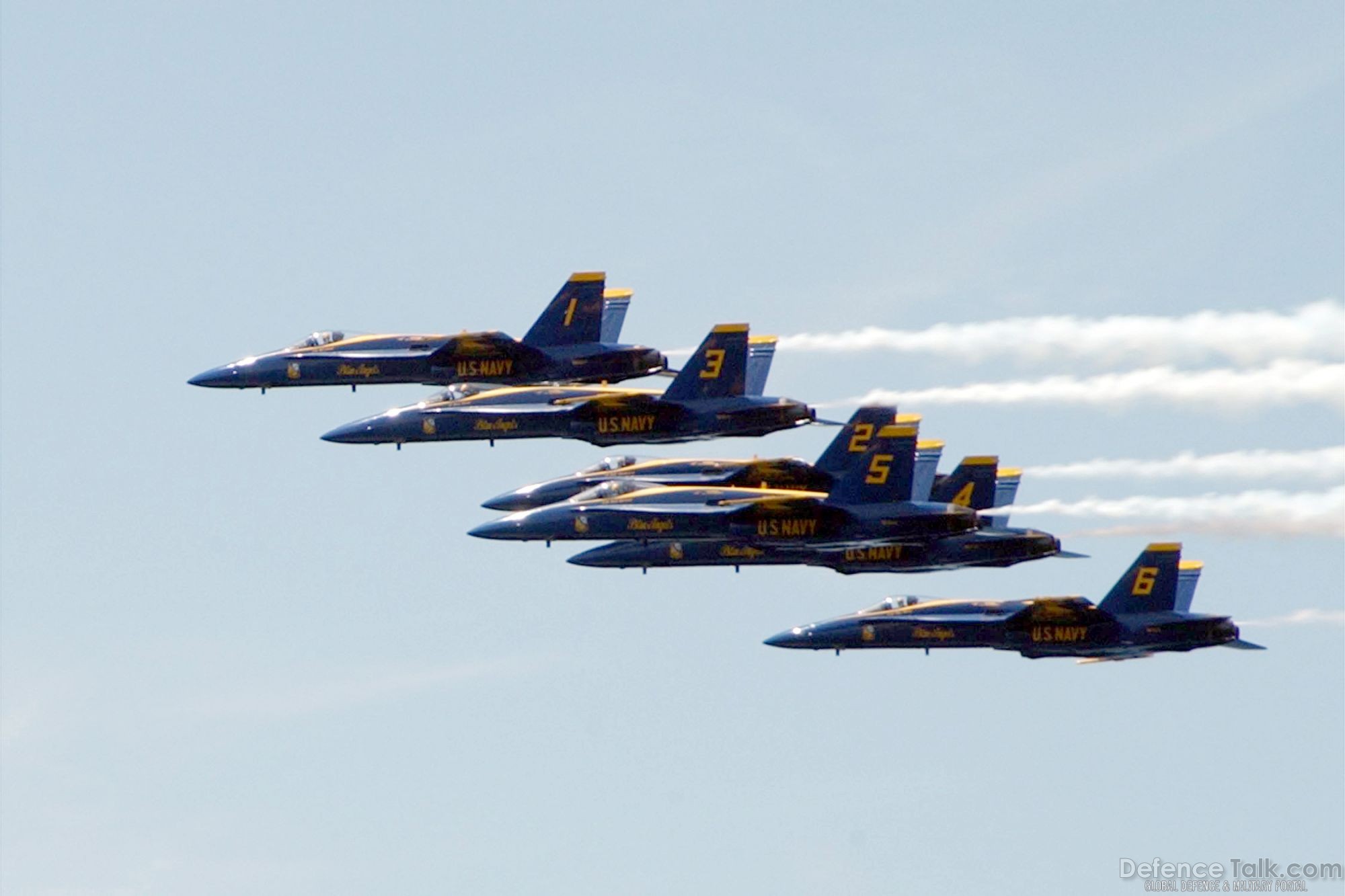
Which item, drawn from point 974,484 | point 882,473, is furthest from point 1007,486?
point 882,473

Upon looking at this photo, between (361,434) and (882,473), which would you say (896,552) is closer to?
(882,473)

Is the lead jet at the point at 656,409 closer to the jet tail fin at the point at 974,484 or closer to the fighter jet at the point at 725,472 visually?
the fighter jet at the point at 725,472

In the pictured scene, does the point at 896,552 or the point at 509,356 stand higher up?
the point at 509,356

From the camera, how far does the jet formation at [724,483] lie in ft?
302

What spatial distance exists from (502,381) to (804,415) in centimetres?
1283

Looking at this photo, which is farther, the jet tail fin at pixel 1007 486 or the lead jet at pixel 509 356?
the jet tail fin at pixel 1007 486

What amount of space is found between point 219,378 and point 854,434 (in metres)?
27.3

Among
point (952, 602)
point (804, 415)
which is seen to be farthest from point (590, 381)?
point (952, 602)

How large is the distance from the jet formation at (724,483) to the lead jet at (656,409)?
0.07m

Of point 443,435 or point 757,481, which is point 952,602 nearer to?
point 757,481

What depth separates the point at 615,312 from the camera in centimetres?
10325

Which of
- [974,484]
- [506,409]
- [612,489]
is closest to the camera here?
[612,489]

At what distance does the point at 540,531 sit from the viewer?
96500 millimetres

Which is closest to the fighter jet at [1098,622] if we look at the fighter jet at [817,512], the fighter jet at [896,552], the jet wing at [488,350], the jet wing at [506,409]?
the fighter jet at [896,552]
